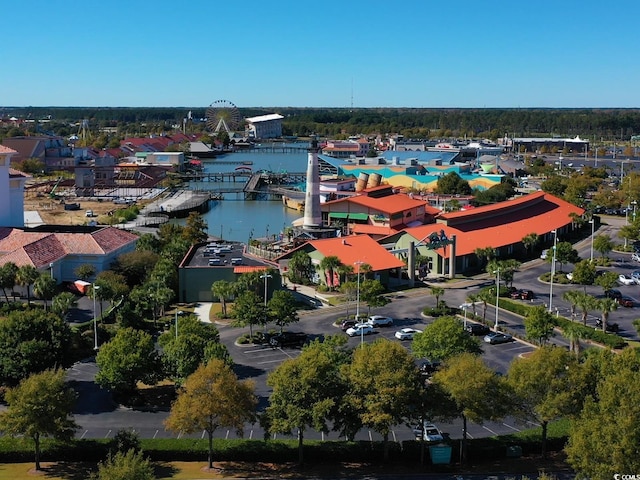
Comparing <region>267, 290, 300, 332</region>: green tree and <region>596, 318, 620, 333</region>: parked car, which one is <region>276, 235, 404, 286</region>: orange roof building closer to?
<region>267, 290, 300, 332</region>: green tree

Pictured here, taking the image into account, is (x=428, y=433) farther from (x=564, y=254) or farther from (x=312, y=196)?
(x=312, y=196)

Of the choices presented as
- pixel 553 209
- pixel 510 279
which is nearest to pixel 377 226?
pixel 553 209

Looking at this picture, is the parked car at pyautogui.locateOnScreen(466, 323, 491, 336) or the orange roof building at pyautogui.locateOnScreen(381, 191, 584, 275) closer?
the parked car at pyautogui.locateOnScreen(466, 323, 491, 336)

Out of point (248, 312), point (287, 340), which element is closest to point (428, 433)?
point (287, 340)

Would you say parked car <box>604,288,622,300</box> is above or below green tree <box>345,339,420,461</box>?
below

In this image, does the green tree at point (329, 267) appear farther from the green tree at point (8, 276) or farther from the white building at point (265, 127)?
the white building at point (265, 127)

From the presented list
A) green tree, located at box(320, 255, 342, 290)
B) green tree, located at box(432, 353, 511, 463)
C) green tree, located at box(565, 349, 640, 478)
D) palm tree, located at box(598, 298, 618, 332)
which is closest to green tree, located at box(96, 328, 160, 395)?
green tree, located at box(432, 353, 511, 463)
